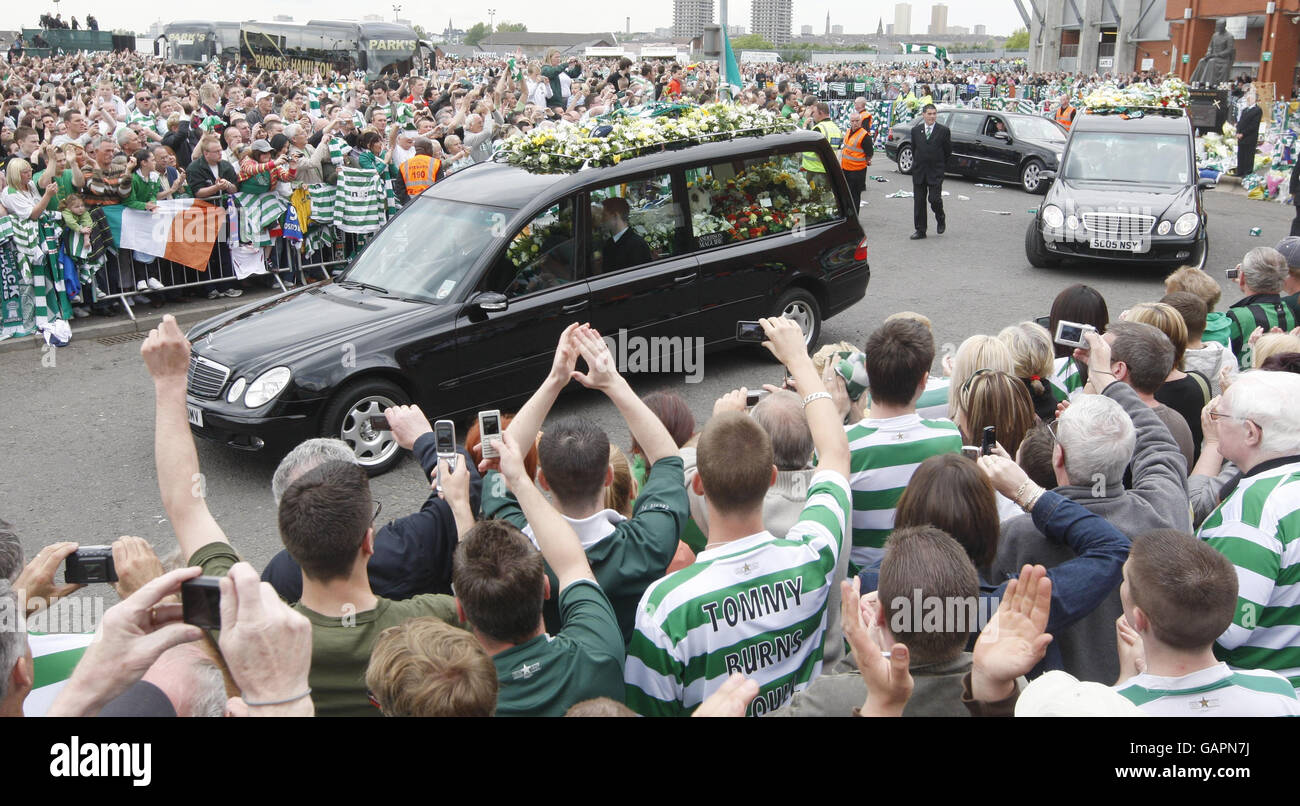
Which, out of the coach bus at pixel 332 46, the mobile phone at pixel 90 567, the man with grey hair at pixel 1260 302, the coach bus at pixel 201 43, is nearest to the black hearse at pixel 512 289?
the man with grey hair at pixel 1260 302

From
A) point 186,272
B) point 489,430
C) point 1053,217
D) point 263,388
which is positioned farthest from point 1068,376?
point 186,272

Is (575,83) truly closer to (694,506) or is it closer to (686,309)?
(686,309)

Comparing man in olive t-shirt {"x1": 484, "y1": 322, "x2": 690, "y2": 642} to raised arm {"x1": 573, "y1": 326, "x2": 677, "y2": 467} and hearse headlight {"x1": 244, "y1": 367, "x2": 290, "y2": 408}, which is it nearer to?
raised arm {"x1": 573, "y1": 326, "x2": 677, "y2": 467}

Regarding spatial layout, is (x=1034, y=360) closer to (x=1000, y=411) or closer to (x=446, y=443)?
(x=1000, y=411)

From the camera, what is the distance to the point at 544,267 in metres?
7.71

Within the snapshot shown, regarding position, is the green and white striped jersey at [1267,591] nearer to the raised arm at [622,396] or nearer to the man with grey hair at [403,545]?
the raised arm at [622,396]

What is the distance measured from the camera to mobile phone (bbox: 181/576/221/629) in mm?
2025

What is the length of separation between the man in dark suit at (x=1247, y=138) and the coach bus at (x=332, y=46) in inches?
1290

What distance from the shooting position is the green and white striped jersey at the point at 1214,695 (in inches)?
95.7

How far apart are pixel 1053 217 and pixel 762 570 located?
1138 cm

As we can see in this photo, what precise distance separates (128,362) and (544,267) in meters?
4.59

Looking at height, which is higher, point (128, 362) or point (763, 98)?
point (763, 98)

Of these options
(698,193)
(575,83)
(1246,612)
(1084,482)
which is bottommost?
(1246,612)
